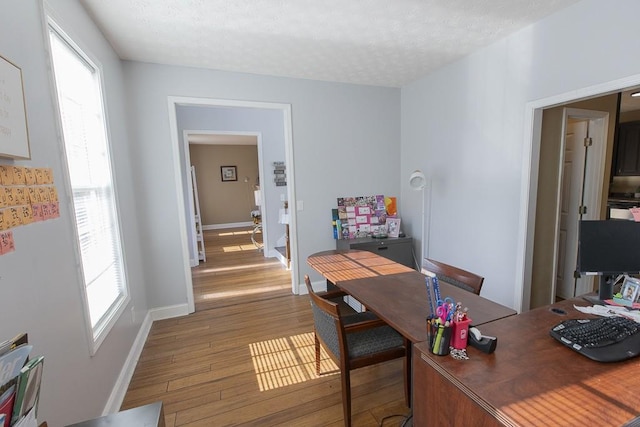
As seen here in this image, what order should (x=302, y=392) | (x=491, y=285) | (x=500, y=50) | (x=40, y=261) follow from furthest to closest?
(x=491, y=285) → (x=500, y=50) → (x=302, y=392) → (x=40, y=261)

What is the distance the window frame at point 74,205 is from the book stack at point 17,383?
0.95 metres

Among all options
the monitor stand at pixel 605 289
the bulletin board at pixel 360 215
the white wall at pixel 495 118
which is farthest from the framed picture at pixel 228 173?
the monitor stand at pixel 605 289

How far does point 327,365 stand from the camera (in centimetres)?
228

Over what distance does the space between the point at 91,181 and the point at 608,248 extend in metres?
3.02

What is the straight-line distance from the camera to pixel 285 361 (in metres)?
2.35

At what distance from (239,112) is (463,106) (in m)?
3.71

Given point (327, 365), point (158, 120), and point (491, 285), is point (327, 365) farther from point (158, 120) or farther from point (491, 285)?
point (158, 120)

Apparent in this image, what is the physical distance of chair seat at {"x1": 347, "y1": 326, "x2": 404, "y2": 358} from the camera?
166 cm

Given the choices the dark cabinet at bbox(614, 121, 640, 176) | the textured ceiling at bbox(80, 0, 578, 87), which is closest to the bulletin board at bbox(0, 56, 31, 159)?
the textured ceiling at bbox(80, 0, 578, 87)

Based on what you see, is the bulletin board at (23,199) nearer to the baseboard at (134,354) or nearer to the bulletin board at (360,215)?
the baseboard at (134,354)

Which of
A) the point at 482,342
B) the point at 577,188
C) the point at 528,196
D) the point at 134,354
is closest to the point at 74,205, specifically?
the point at 134,354

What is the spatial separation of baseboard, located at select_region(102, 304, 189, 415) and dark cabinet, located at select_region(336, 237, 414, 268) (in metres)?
1.96

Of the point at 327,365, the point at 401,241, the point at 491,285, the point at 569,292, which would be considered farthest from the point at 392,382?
the point at 569,292

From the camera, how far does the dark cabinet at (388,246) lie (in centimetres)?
346
